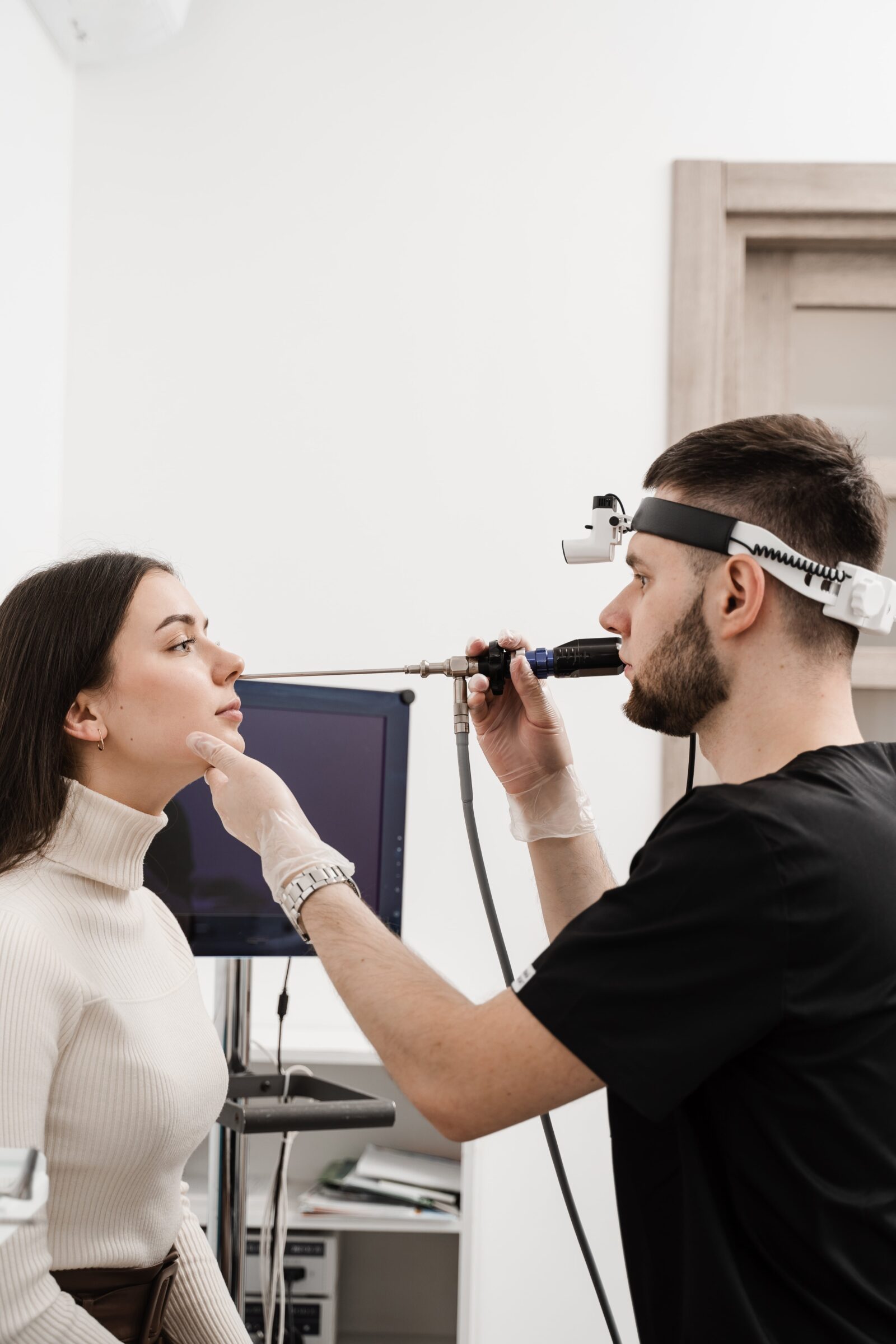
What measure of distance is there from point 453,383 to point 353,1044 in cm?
131

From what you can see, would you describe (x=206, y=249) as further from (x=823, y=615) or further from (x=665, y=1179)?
(x=665, y=1179)

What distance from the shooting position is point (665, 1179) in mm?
990

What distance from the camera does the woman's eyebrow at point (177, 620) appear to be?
1357 millimetres

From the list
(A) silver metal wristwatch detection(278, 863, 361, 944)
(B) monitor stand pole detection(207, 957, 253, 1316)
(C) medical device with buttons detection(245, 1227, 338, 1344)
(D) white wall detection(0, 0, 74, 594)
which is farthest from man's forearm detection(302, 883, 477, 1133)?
(D) white wall detection(0, 0, 74, 594)

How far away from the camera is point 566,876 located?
4.80 ft

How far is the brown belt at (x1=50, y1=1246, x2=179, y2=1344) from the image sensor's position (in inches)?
44.5

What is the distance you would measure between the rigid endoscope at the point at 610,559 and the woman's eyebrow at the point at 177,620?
158 millimetres

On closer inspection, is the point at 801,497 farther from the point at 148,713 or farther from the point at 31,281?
the point at 31,281

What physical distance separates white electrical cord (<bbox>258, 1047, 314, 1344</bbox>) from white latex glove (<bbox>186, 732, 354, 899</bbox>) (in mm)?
698

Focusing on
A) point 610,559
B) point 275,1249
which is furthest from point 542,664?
point 275,1249

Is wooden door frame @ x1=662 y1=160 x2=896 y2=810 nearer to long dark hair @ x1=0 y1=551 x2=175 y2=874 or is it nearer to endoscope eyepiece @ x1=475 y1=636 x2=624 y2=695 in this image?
endoscope eyepiece @ x1=475 y1=636 x2=624 y2=695

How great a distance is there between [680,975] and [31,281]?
6.32 ft

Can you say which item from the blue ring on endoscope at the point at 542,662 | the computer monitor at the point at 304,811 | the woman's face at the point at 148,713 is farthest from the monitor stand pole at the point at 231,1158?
the blue ring on endoscope at the point at 542,662

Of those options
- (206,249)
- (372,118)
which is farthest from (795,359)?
(206,249)
